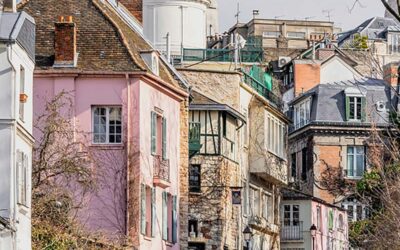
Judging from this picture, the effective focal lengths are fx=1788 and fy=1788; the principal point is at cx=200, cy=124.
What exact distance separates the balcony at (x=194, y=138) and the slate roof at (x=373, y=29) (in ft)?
215

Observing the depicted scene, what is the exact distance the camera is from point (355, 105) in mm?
110250

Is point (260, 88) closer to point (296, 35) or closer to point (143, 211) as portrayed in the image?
point (143, 211)

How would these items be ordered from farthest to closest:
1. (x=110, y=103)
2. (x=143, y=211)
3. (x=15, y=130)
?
(x=110, y=103), (x=143, y=211), (x=15, y=130)

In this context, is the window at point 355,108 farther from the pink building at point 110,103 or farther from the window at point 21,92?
the window at point 21,92

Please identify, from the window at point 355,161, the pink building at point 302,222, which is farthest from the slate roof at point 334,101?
the pink building at point 302,222

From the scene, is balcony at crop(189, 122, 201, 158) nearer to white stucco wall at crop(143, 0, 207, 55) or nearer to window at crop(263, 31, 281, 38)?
white stucco wall at crop(143, 0, 207, 55)

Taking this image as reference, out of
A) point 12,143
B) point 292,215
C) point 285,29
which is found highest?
point 285,29

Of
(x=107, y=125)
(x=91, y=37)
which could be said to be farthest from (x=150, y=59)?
(x=107, y=125)

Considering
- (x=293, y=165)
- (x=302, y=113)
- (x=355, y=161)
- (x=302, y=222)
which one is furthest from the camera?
(x=302, y=113)

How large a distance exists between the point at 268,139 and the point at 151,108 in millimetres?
19236

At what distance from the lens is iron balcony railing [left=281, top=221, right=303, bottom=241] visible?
9188 cm

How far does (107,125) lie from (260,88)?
24.1 meters

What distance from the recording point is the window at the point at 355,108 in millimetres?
109250

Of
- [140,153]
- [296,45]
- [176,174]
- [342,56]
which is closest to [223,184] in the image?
[176,174]
